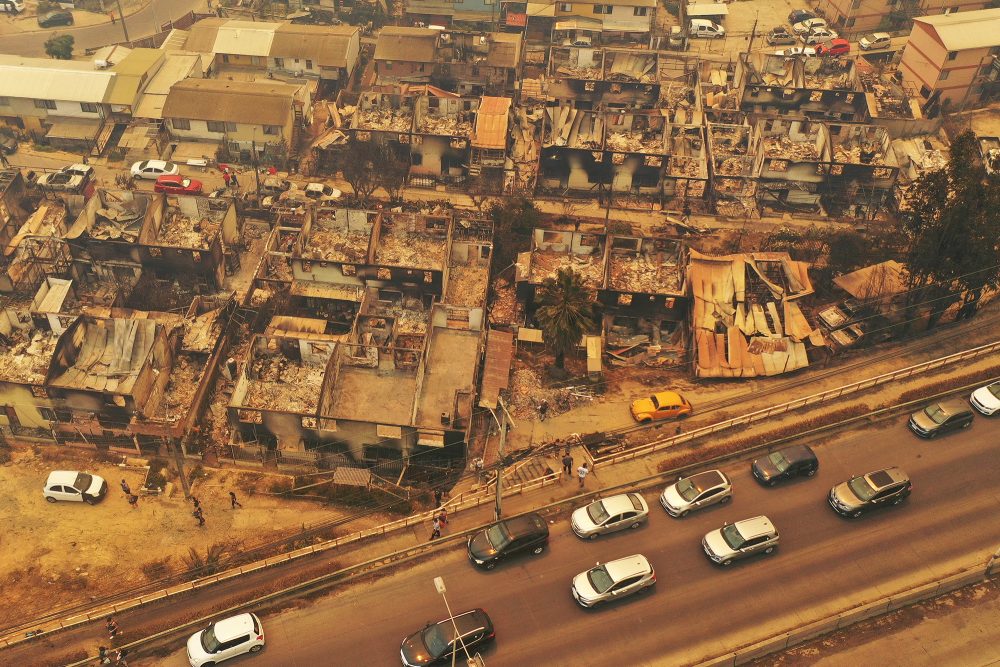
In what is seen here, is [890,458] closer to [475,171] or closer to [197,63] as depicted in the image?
[475,171]

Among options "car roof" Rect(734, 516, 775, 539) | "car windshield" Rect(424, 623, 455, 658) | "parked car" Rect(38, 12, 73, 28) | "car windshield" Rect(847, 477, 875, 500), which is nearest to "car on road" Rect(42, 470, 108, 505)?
"car windshield" Rect(424, 623, 455, 658)

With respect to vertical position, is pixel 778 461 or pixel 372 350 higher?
pixel 778 461

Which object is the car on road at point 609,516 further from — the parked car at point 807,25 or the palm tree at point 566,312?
the parked car at point 807,25

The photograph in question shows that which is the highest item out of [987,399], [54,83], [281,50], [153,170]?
[281,50]

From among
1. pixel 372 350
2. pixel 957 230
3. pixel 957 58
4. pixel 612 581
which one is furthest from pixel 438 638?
pixel 957 58

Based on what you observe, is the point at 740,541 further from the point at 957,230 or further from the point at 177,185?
the point at 177,185

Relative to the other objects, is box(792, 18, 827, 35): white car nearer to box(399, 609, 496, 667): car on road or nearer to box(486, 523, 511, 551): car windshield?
box(486, 523, 511, 551): car windshield

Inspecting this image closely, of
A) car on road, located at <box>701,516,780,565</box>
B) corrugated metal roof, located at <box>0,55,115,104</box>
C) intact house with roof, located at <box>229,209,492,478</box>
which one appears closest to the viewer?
car on road, located at <box>701,516,780,565</box>
